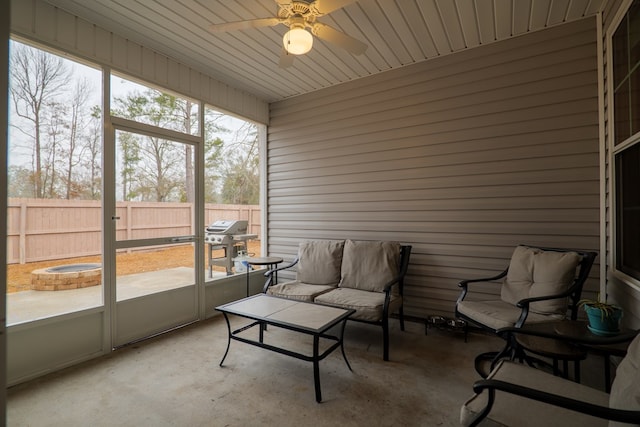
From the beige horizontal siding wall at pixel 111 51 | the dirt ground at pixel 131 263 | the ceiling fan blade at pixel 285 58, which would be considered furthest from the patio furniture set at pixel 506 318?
the beige horizontal siding wall at pixel 111 51

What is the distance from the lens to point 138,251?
3.10 m

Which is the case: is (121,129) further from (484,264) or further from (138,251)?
(484,264)

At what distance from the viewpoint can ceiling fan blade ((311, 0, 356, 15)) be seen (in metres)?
1.92

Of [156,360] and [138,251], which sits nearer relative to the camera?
[156,360]

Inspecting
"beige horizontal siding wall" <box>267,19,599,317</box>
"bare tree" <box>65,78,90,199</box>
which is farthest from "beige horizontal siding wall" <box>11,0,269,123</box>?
"beige horizontal siding wall" <box>267,19,599,317</box>

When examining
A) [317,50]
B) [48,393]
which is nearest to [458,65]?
[317,50]

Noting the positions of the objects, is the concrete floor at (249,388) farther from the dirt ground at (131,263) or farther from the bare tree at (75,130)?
the bare tree at (75,130)

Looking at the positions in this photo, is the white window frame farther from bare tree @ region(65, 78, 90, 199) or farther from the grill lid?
bare tree @ region(65, 78, 90, 199)

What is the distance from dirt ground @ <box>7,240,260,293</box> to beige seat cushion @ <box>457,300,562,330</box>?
2935 mm

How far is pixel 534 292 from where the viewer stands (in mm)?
2502

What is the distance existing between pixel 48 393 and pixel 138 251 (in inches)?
51.5

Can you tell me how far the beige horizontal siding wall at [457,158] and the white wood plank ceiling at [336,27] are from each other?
227 mm

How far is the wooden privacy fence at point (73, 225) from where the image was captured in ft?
7.75

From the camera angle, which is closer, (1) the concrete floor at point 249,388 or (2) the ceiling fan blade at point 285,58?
(1) the concrete floor at point 249,388
